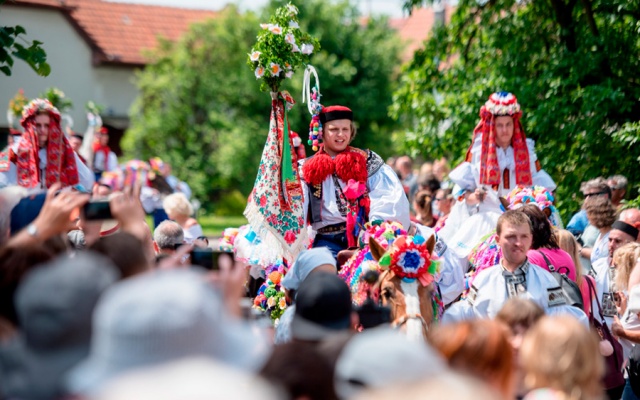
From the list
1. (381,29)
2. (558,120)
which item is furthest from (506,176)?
(381,29)

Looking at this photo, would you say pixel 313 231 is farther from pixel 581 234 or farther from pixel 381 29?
pixel 381 29

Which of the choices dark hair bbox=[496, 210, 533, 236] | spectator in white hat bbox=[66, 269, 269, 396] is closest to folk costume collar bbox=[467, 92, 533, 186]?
dark hair bbox=[496, 210, 533, 236]

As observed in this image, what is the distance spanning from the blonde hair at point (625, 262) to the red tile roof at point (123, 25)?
2645cm

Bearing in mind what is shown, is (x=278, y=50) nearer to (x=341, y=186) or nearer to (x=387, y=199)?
(x=341, y=186)

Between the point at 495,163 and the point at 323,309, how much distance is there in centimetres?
553

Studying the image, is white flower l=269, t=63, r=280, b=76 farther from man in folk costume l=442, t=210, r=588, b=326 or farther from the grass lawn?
the grass lawn

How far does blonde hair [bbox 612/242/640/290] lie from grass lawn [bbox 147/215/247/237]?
17528 mm

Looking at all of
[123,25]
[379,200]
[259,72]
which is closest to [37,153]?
Result: [259,72]

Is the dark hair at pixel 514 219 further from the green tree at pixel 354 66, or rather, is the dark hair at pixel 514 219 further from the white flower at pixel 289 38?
the green tree at pixel 354 66

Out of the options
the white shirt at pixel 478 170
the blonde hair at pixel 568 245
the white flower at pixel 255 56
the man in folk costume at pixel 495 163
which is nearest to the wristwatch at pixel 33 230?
the white flower at pixel 255 56

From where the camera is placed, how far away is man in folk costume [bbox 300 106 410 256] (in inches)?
293

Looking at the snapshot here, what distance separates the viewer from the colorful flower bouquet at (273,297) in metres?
7.30

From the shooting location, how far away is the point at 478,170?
9.18 meters

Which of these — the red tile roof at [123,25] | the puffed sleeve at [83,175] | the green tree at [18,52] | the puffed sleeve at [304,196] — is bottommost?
the puffed sleeve at [304,196]
